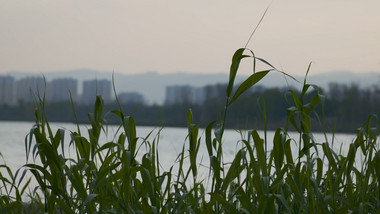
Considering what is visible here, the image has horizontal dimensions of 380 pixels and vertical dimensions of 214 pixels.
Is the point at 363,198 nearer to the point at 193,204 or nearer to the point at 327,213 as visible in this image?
the point at 327,213

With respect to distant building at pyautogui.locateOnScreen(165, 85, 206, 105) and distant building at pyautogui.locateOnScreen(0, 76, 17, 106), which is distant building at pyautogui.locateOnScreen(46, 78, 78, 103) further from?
distant building at pyautogui.locateOnScreen(0, 76, 17, 106)

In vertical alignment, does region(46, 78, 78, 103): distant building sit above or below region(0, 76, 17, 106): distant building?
above

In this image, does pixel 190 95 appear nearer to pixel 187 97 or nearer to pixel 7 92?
pixel 187 97

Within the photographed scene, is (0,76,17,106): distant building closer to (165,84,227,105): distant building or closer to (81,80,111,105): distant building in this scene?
(165,84,227,105): distant building

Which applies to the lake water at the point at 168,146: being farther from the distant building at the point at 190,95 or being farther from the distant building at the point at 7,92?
the distant building at the point at 7,92

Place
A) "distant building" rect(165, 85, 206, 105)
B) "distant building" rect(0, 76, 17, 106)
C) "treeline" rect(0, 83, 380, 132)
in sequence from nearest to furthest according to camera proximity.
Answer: "treeline" rect(0, 83, 380, 132) → "distant building" rect(165, 85, 206, 105) → "distant building" rect(0, 76, 17, 106)

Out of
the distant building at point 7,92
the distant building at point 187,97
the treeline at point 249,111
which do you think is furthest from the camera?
the distant building at point 7,92

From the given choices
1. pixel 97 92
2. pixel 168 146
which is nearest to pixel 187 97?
pixel 97 92

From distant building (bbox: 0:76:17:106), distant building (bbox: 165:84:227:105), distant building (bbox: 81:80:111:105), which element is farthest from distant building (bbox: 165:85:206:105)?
distant building (bbox: 0:76:17:106)

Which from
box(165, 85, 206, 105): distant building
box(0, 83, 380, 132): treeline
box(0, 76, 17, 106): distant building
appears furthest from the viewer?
box(0, 76, 17, 106): distant building

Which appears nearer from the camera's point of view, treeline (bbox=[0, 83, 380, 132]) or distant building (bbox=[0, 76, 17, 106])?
treeline (bbox=[0, 83, 380, 132])

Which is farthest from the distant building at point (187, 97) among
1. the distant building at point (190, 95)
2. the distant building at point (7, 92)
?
the distant building at point (7, 92)

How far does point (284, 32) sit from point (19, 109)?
26.1 m

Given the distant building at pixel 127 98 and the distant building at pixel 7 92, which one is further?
the distant building at pixel 7 92
